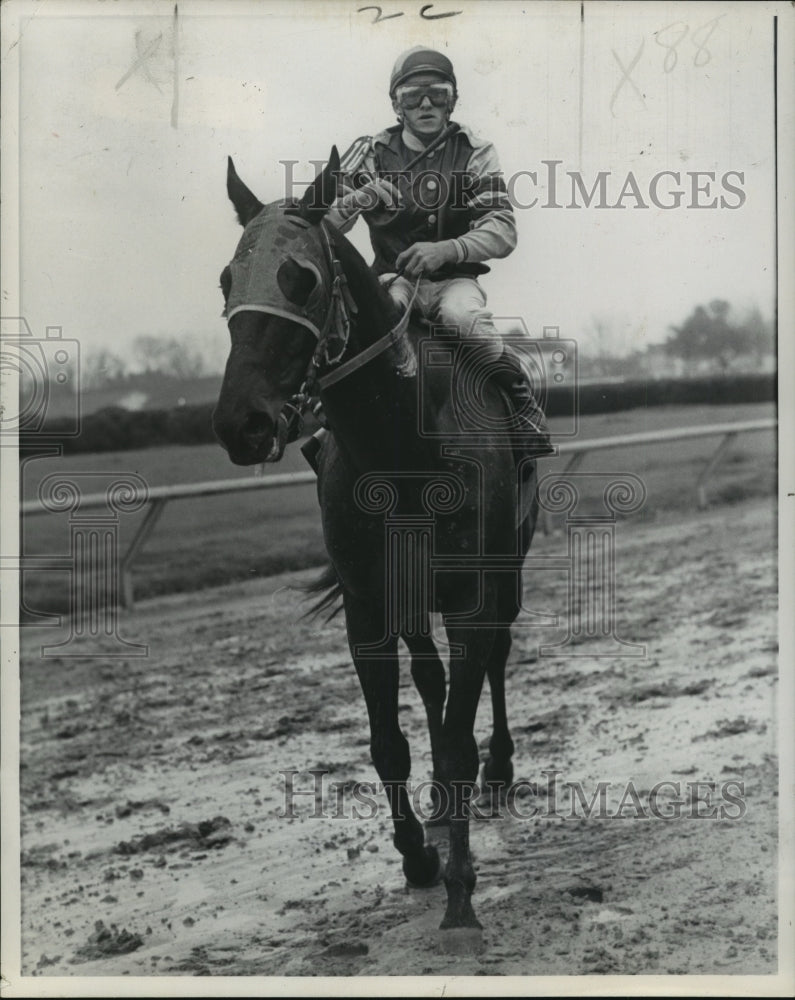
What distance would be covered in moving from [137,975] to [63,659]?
2352 mm

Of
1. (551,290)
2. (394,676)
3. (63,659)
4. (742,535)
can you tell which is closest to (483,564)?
(394,676)

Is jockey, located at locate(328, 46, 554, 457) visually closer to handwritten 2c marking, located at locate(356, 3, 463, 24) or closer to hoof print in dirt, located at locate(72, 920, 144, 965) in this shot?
handwritten 2c marking, located at locate(356, 3, 463, 24)

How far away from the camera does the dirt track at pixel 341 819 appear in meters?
4.88

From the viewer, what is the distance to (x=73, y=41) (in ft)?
17.1

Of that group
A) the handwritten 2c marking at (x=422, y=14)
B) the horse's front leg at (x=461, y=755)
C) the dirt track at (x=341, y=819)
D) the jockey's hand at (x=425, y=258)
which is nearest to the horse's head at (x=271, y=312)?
the jockey's hand at (x=425, y=258)

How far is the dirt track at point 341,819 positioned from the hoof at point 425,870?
4cm

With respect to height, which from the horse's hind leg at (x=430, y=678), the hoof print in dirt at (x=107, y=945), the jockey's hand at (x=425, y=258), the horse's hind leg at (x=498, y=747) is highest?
the jockey's hand at (x=425, y=258)

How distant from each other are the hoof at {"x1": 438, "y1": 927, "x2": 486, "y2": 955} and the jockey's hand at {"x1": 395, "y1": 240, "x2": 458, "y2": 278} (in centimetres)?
228

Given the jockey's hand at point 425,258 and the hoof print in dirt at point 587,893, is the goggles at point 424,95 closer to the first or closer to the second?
the jockey's hand at point 425,258

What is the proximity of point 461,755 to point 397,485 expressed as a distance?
970 mm

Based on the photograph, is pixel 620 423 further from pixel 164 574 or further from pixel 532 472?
pixel 164 574

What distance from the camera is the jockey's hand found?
455 centimetres

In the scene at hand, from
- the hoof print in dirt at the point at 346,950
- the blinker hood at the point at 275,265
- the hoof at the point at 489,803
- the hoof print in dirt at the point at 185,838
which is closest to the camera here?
the blinker hood at the point at 275,265

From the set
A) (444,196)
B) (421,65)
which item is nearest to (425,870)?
(444,196)
